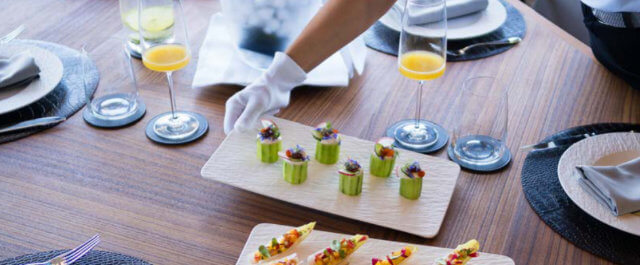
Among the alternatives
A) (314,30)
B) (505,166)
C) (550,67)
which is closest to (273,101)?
(314,30)

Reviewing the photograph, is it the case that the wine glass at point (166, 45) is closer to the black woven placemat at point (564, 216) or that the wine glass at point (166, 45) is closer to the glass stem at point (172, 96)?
the glass stem at point (172, 96)

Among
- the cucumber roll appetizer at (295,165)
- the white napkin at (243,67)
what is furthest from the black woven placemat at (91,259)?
the white napkin at (243,67)

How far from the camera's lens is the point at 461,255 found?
3.06ft

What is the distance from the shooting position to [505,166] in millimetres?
1195

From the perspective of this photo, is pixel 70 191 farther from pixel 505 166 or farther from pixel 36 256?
pixel 505 166

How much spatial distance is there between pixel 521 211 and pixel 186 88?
812 mm

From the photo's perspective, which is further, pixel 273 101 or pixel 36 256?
pixel 273 101

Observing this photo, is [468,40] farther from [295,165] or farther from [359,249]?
[359,249]

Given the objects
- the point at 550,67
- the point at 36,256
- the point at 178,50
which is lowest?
the point at 550,67

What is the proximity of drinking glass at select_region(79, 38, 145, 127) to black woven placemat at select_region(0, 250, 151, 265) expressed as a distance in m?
0.41

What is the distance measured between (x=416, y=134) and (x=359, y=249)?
0.39m

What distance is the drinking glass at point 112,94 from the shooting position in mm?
1332

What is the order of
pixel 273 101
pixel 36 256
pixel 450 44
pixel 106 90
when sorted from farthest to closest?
pixel 450 44
pixel 106 90
pixel 273 101
pixel 36 256

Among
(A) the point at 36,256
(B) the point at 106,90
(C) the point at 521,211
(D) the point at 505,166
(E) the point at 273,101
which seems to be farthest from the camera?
(B) the point at 106,90
